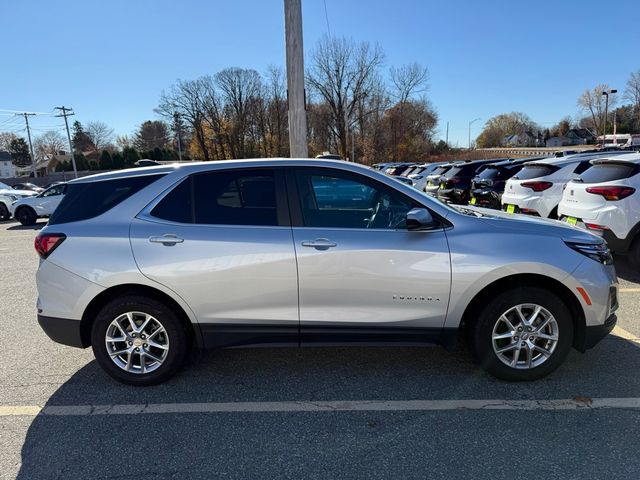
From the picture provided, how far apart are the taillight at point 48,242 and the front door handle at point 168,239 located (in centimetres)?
71

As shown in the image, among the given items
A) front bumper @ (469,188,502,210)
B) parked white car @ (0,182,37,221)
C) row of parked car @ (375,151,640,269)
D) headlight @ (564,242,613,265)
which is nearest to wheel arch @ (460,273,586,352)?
headlight @ (564,242,613,265)

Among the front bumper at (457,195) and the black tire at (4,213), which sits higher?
the front bumper at (457,195)

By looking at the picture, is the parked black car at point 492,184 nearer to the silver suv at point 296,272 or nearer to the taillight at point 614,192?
the taillight at point 614,192

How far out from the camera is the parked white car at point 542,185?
7684 millimetres

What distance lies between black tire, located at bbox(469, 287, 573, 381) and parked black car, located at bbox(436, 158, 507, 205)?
9.53 meters

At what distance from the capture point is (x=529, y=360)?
3273 millimetres

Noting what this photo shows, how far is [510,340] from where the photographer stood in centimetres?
326

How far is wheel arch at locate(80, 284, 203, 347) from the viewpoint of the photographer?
329 cm

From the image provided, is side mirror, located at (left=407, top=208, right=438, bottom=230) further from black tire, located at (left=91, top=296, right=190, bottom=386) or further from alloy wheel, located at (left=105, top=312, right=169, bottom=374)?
alloy wheel, located at (left=105, top=312, right=169, bottom=374)

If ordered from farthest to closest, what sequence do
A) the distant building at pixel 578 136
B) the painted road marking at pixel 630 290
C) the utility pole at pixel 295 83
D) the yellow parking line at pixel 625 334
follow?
the distant building at pixel 578 136, the utility pole at pixel 295 83, the painted road marking at pixel 630 290, the yellow parking line at pixel 625 334

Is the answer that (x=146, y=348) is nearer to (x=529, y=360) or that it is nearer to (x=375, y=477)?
(x=375, y=477)

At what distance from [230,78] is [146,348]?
204 ft

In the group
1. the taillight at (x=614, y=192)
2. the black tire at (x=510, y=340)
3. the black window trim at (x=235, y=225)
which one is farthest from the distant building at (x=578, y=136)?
the black window trim at (x=235, y=225)

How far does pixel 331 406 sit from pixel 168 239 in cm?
171
